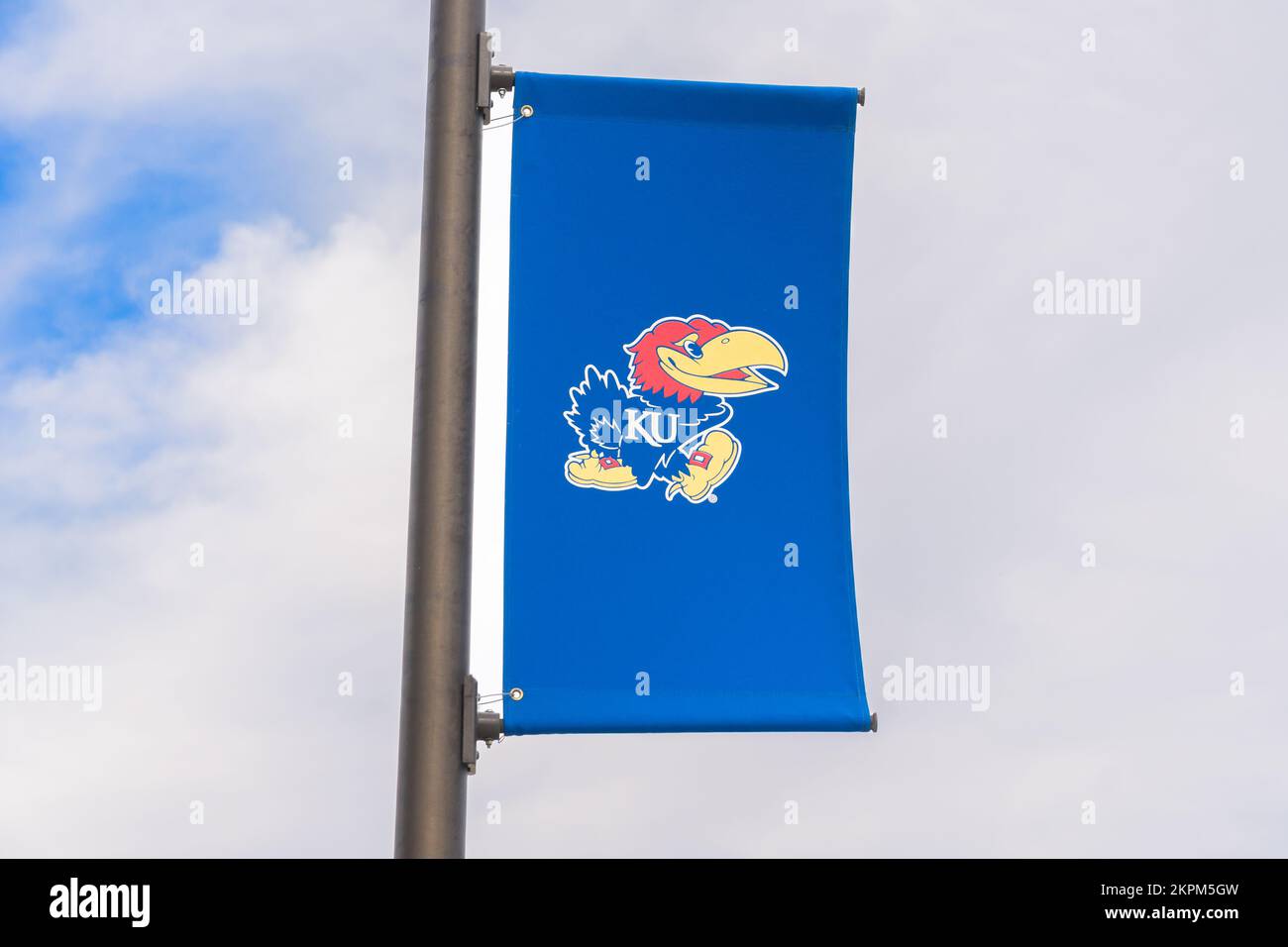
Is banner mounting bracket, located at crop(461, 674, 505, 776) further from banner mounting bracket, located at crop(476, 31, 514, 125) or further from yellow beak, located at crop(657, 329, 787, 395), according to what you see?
banner mounting bracket, located at crop(476, 31, 514, 125)

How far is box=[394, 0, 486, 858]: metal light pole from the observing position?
18.2 ft

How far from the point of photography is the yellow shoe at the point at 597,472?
5938 mm

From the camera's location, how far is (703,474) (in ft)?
19.6

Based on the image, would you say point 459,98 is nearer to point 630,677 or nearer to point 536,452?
point 536,452

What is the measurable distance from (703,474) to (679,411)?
24 centimetres

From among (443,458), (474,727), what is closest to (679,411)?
(443,458)

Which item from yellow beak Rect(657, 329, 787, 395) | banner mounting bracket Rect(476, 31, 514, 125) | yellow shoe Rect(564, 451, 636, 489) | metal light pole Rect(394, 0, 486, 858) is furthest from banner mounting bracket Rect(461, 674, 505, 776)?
banner mounting bracket Rect(476, 31, 514, 125)

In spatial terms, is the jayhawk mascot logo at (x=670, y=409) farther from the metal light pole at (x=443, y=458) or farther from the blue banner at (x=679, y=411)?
the metal light pole at (x=443, y=458)

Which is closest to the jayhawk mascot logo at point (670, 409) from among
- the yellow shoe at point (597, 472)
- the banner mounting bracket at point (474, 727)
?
the yellow shoe at point (597, 472)
